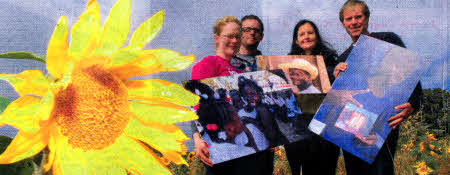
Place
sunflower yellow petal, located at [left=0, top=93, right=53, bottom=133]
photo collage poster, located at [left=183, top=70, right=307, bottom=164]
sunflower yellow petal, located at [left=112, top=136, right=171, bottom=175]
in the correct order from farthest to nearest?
photo collage poster, located at [left=183, top=70, right=307, bottom=164]
sunflower yellow petal, located at [left=112, top=136, right=171, bottom=175]
sunflower yellow petal, located at [left=0, top=93, right=53, bottom=133]

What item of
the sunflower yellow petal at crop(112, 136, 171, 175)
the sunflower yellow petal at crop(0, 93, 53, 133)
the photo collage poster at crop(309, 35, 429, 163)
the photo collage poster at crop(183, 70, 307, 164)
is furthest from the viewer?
the photo collage poster at crop(309, 35, 429, 163)

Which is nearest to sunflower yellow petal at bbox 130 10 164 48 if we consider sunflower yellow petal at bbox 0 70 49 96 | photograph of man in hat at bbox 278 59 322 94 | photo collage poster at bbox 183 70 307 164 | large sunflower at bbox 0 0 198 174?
large sunflower at bbox 0 0 198 174

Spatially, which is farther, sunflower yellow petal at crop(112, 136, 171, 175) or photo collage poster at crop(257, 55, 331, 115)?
photo collage poster at crop(257, 55, 331, 115)

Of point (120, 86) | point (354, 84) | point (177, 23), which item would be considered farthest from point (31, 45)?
point (354, 84)

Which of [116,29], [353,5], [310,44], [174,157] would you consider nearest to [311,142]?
[310,44]

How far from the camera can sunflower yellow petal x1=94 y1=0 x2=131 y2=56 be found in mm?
437

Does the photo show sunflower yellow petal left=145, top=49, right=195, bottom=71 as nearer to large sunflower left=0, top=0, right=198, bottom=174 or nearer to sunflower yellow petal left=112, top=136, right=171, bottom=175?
large sunflower left=0, top=0, right=198, bottom=174

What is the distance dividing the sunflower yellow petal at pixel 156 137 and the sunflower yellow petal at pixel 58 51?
0.12 m

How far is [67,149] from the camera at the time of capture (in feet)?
1.52

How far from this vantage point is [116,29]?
0.45 meters

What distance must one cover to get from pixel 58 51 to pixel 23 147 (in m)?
0.12

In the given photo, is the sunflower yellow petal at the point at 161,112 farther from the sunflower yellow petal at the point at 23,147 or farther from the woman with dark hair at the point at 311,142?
the woman with dark hair at the point at 311,142

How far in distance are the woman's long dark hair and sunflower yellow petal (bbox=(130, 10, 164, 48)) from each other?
97 cm

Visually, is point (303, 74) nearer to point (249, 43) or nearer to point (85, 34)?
point (249, 43)
